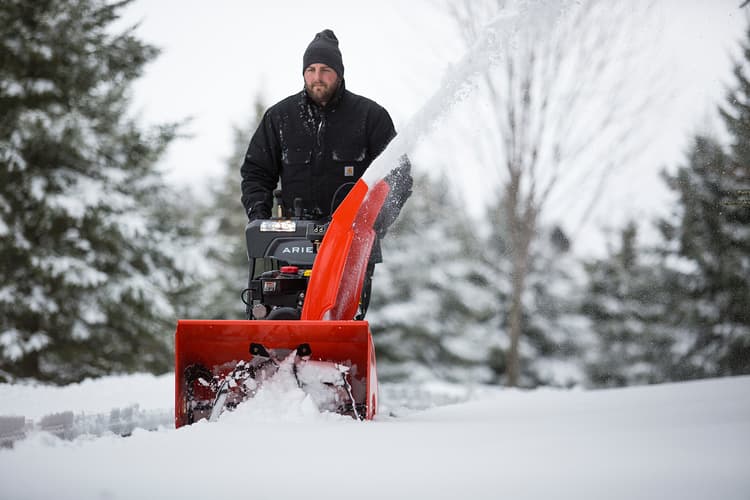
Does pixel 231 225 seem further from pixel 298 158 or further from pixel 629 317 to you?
pixel 298 158

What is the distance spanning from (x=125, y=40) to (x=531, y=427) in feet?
36.6

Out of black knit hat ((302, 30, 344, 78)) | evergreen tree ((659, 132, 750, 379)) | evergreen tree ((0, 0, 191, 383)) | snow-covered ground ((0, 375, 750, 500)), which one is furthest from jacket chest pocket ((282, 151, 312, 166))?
evergreen tree ((659, 132, 750, 379))

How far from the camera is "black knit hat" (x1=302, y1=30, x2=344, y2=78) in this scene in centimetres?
443

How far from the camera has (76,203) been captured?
35.7 ft

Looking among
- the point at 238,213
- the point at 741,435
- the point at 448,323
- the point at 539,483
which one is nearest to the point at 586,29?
the point at 741,435

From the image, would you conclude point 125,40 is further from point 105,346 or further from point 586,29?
point 586,29

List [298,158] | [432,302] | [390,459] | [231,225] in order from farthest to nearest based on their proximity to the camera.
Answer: [231,225], [432,302], [298,158], [390,459]

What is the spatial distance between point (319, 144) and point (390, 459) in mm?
2461

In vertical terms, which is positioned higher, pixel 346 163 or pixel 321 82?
pixel 321 82

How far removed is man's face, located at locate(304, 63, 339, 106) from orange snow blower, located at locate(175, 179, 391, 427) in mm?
868

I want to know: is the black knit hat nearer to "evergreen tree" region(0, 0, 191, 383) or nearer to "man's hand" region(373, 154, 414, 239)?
"man's hand" region(373, 154, 414, 239)

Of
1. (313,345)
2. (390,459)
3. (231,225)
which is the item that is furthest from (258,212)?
(231,225)

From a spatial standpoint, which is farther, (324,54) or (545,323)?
(545,323)

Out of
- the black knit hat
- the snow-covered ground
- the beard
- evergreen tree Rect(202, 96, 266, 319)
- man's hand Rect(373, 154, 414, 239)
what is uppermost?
evergreen tree Rect(202, 96, 266, 319)
